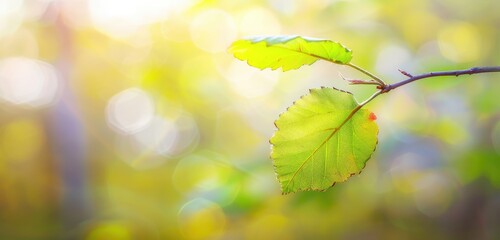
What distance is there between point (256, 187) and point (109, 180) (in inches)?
114

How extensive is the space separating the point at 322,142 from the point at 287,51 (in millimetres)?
62

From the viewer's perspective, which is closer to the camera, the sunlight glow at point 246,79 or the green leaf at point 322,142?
the green leaf at point 322,142

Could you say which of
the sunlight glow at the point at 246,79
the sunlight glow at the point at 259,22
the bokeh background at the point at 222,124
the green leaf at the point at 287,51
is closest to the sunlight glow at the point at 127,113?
the bokeh background at the point at 222,124

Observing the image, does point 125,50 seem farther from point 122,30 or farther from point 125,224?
point 125,224

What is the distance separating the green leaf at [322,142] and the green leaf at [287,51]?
22 mm

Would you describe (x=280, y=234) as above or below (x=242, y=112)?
below

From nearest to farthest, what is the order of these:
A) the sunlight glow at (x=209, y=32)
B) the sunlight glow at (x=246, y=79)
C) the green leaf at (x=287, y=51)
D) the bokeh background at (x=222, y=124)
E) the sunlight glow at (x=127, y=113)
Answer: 1. the green leaf at (x=287, y=51)
2. the bokeh background at (x=222, y=124)
3. the sunlight glow at (x=246, y=79)
4. the sunlight glow at (x=209, y=32)
5. the sunlight glow at (x=127, y=113)

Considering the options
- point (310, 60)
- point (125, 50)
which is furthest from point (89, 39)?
point (310, 60)

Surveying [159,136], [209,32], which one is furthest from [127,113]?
[209,32]

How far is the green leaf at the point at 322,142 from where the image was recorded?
33cm

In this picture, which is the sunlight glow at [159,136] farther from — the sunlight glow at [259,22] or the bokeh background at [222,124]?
the sunlight glow at [259,22]

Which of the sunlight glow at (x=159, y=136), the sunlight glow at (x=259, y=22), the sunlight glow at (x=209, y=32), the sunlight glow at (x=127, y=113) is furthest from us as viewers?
the sunlight glow at (x=127, y=113)

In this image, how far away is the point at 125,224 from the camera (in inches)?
125

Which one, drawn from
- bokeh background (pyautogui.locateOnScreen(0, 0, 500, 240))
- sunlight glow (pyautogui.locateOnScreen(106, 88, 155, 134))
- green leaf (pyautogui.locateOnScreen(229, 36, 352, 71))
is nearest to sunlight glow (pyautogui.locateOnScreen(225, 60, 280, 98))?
bokeh background (pyautogui.locateOnScreen(0, 0, 500, 240))
